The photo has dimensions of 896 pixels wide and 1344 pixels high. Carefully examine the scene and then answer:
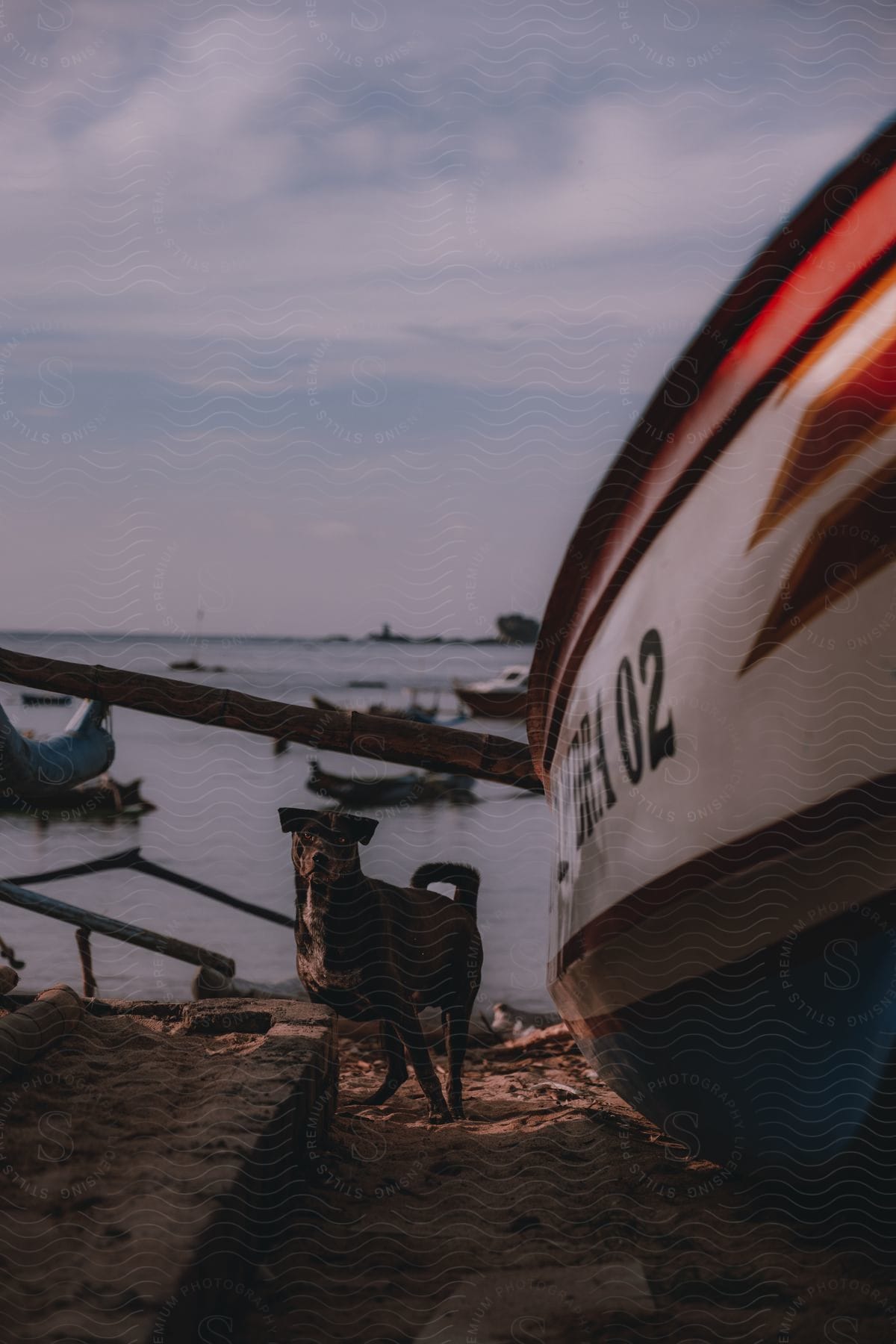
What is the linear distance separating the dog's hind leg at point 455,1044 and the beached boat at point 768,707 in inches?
26.5

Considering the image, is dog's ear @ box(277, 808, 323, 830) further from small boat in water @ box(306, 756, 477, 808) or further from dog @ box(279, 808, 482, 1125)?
small boat in water @ box(306, 756, 477, 808)

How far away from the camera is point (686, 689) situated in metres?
2.87

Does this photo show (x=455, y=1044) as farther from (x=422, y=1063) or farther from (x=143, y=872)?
(x=143, y=872)

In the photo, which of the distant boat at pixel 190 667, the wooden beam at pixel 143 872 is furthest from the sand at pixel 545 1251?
the distant boat at pixel 190 667

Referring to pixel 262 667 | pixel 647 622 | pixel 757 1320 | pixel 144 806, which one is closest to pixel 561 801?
pixel 647 622

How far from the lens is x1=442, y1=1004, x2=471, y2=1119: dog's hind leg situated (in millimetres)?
3711

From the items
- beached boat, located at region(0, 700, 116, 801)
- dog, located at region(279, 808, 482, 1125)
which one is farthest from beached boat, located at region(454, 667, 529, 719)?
dog, located at region(279, 808, 482, 1125)

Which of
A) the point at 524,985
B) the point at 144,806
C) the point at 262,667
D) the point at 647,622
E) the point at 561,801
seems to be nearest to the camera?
the point at 647,622

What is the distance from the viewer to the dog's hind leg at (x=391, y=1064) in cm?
355

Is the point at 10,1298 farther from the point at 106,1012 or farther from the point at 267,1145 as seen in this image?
the point at 106,1012

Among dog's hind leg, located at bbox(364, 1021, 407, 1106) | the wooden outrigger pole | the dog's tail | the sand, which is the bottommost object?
the sand

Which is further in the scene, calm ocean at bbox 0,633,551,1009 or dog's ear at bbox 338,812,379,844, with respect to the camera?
calm ocean at bbox 0,633,551,1009

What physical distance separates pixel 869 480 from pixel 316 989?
2.25 meters

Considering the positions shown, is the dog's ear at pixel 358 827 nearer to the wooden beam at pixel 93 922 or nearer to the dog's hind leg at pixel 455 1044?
the dog's hind leg at pixel 455 1044
